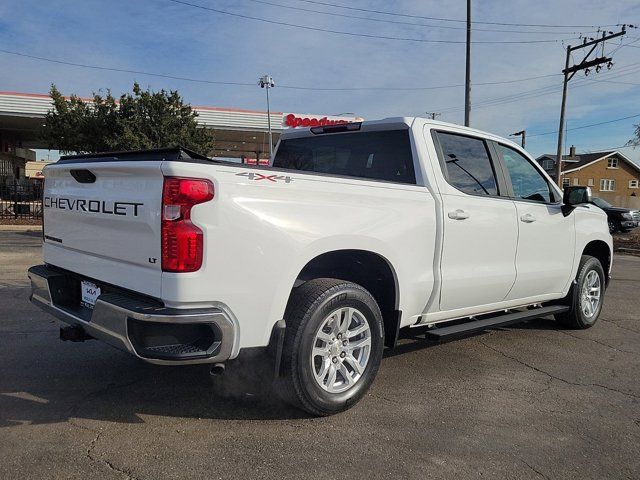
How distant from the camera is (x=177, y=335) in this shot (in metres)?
2.93

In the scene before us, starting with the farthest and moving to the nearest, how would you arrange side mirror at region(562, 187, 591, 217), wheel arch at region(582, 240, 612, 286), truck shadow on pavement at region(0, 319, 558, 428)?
wheel arch at region(582, 240, 612, 286)
side mirror at region(562, 187, 591, 217)
truck shadow on pavement at region(0, 319, 558, 428)

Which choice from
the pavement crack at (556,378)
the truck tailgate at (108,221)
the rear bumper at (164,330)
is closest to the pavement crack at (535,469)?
the pavement crack at (556,378)

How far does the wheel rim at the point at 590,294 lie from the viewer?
6.09 meters

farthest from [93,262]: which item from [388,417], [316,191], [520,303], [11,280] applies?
[11,280]

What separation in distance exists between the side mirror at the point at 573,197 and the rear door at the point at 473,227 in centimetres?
96

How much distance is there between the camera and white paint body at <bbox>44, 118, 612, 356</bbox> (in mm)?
2939

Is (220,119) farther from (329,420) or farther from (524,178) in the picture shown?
(329,420)

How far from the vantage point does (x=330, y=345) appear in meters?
3.55

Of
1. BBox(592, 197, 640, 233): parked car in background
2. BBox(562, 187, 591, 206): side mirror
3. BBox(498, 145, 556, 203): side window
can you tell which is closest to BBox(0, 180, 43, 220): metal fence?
BBox(498, 145, 556, 203): side window

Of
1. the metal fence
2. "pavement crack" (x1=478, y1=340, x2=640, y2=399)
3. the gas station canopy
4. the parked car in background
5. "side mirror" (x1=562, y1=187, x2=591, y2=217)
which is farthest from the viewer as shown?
the gas station canopy

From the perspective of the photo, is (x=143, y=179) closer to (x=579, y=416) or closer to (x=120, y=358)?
(x=120, y=358)

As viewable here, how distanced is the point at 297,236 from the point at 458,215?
5.28 ft

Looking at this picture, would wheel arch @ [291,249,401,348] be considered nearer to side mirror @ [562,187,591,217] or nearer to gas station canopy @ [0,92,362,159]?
side mirror @ [562,187,591,217]

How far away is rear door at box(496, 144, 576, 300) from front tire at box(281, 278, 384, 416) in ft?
6.32
